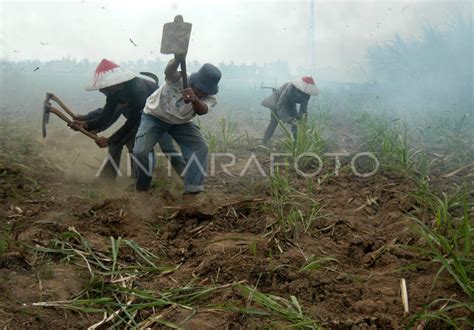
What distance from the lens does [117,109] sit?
15.6 feet

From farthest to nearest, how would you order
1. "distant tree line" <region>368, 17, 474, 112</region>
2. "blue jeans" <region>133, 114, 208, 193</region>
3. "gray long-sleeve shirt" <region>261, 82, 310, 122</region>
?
"distant tree line" <region>368, 17, 474, 112</region>
"gray long-sleeve shirt" <region>261, 82, 310, 122</region>
"blue jeans" <region>133, 114, 208, 193</region>

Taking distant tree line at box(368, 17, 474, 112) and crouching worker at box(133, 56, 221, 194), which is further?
distant tree line at box(368, 17, 474, 112)

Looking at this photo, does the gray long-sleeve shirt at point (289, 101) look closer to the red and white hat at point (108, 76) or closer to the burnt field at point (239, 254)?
the burnt field at point (239, 254)

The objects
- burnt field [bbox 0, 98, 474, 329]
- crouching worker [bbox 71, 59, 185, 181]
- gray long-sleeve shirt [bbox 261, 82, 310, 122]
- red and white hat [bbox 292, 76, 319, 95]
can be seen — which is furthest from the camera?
gray long-sleeve shirt [bbox 261, 82, 310, 122]

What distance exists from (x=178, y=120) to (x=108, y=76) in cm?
74

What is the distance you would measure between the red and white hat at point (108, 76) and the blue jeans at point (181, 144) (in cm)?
39

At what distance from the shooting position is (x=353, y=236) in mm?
3020

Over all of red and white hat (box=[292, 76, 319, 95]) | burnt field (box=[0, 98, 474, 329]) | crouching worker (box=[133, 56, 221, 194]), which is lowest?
burnt field (box=[0, 98, 474, 329])

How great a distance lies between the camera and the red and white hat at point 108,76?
13.7 feet

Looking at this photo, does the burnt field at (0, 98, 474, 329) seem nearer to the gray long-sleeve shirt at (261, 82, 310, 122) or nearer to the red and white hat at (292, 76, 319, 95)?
the red and white hat at (292, 76, 319, 95)

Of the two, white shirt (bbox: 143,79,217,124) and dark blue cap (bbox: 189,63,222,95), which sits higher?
dark blue cap (bbox: 189,63,222,95)

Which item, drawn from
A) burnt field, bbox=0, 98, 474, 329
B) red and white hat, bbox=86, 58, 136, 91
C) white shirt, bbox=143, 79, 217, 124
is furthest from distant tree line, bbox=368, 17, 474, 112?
red and white hat, bbox=86, 58, 136, 91

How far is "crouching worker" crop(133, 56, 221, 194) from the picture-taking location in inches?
158

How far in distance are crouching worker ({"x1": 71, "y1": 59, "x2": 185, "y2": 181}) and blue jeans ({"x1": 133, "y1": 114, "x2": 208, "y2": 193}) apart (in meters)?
0.35
